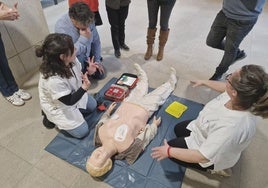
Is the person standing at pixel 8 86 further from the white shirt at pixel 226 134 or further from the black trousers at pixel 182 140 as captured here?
the white shirt at pixel 226 134

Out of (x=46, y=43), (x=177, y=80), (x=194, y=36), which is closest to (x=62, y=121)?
(x=46, y=43)

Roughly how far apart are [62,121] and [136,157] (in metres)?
Result: 0.56

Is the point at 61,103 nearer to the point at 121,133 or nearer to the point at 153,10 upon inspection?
the point at 121,133

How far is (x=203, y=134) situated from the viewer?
43.5 inches

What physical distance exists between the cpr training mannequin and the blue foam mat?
0.05 meters

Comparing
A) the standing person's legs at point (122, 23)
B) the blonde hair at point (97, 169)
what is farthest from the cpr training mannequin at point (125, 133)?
the standing person's legs at point (122, 23)

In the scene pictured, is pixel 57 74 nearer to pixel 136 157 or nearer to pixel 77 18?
pixel 77 18

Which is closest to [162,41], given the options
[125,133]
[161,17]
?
[161,17]

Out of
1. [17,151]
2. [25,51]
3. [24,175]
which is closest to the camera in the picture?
[24,175]

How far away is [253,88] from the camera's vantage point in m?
0.80

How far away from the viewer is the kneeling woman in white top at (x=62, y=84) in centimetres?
115

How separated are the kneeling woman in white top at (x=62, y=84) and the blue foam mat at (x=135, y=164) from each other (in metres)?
0.09

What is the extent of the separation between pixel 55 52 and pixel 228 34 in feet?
4.40

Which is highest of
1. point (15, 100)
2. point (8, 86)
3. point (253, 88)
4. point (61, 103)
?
point (253, 88)
